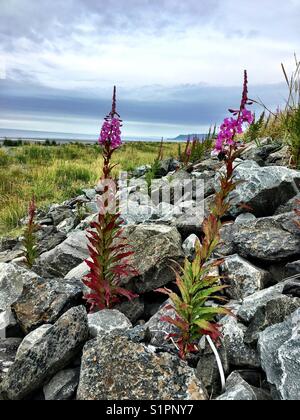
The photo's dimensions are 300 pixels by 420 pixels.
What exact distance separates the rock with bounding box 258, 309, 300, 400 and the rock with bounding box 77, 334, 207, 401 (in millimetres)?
522

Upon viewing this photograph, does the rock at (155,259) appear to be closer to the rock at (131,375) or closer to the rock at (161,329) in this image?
the rock at (161,329)

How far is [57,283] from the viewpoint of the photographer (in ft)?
14.3

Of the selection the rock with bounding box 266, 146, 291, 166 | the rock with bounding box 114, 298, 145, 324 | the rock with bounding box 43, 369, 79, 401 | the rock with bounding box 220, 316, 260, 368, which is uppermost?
the rock with bounding box 266, 146, 291, 166

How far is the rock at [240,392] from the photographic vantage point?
272cm

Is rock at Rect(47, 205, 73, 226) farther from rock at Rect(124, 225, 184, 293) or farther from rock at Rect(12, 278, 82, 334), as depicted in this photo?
rock at Rect(12, 278, 82, 334)

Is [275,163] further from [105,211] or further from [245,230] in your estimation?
[105,211]

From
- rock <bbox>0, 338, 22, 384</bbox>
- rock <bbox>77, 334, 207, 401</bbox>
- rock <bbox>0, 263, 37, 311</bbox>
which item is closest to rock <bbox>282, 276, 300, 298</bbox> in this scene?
rock <bbox>77, 334, 207, 401</bbox>

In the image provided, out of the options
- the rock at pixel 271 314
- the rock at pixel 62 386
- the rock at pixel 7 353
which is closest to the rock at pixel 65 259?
the rock at pixel 7 353

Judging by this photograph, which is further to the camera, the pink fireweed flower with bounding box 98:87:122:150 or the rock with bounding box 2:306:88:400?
the pink fireweed flower with bounding box 98:87:122:150

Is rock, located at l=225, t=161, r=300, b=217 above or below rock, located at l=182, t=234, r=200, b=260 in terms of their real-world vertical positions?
above

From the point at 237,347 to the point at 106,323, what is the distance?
1.19 metres

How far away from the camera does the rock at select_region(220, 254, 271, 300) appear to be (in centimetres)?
408

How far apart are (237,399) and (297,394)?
0.39 meters

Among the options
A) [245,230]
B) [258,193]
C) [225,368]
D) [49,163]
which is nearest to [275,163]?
[258,193]
